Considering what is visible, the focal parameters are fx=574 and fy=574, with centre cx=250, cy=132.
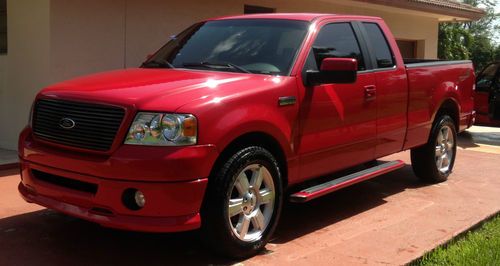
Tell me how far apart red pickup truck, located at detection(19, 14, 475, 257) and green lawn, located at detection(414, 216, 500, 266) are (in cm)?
102

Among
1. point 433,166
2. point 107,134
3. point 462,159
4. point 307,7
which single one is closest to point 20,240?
point 107,134

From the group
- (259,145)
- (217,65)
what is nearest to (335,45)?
(217,65)

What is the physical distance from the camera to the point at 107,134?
389cm

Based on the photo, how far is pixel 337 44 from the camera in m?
5.49

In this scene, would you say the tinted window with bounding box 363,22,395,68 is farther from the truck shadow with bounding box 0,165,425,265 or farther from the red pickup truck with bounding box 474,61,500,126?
the red pickup truck with bounding box 474,61,500,126

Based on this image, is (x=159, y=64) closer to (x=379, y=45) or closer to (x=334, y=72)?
(x=334, y=72)

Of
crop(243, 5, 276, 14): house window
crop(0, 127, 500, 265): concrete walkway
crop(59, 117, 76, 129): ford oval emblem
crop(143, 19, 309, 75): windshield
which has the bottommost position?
crop(0, 127, 500, 265): concrete walkway

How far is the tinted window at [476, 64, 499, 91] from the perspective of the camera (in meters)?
→ 11.6

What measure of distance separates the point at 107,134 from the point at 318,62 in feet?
6.84

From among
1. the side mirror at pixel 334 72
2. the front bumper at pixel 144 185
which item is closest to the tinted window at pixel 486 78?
the side mirror at pixel 334 72

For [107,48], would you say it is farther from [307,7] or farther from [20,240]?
[307,7]

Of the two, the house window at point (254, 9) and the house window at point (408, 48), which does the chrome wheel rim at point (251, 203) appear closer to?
the house window at point (254, 9)

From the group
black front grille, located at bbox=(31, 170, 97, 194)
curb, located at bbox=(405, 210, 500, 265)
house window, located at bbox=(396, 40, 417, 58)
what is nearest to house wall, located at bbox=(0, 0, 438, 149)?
black front grille, located at bbox=(31, 170, 97, 194)

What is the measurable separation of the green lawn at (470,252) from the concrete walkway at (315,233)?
0.09m
